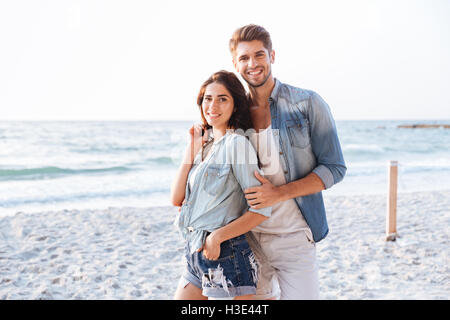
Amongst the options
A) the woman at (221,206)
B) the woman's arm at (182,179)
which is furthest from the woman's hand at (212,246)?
the woman's arm at (182,179)

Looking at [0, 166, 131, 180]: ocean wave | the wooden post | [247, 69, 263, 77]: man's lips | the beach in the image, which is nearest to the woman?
[247, 69, 263, 77]: man's lips

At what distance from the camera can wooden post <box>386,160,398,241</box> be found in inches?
241

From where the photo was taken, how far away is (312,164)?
7.93 ft

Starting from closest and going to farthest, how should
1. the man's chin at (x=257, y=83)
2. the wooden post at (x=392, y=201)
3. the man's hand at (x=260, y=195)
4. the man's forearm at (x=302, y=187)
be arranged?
the man's hand at (x=260, y=195) → the man's forearm at (x=302, y=187) → the man's chin at (x=257, y=83) → the wooden post at (x=392, y=201)

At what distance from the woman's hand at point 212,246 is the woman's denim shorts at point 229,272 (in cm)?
5

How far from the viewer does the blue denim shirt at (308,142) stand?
2342 millimetres

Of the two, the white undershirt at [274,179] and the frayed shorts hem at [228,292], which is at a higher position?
the white undershirt at [274,179]

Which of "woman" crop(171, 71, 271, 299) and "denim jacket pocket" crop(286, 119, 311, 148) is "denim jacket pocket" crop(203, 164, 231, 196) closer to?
"woman" crop(171, 71, 271, 299)

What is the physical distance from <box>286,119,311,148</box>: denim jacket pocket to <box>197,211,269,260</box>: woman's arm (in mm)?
567

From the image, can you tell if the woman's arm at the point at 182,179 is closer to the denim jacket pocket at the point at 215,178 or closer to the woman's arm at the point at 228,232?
the denim jacket pocket at the point at 215,178

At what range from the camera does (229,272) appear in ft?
6.84

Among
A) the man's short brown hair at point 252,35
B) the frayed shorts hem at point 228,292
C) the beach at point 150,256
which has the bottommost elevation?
the beach at point 150,256

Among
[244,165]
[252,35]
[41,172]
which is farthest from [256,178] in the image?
[41,172]

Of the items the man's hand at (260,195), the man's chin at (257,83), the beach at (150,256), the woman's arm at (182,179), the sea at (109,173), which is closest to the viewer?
the man's hand at (260,195)
